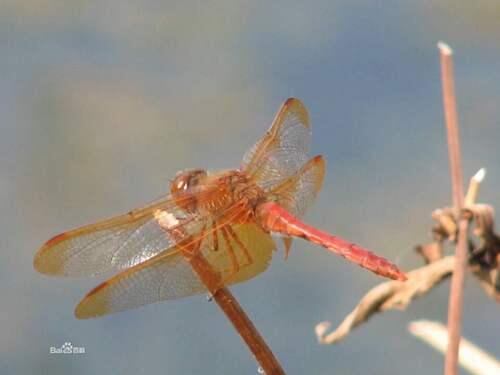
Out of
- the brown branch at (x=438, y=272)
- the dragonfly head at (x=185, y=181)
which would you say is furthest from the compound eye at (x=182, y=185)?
the brown branch at (x=438, y=272)

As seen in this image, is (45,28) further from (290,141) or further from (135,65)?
(290,141)

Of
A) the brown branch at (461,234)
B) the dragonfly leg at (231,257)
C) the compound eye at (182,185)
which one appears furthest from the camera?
the compound eye at (182,185)

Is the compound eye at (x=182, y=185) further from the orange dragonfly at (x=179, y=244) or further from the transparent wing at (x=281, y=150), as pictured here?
the transparent wing at (x=281, y=150)

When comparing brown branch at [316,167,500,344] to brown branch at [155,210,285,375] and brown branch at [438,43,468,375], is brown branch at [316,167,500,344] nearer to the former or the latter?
brown branch at [155,210,285,375]

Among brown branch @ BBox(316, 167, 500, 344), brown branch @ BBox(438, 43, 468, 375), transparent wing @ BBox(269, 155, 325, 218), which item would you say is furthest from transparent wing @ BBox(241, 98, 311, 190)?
brown branch @ BBox(438, 43, 468, 375)

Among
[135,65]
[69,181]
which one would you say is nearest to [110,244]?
[69,181]

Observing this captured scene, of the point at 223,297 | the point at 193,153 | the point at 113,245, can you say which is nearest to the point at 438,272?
the point at 223,297

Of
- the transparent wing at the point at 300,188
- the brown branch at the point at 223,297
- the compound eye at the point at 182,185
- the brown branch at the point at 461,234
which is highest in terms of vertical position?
the compound eye at the point at 182,185

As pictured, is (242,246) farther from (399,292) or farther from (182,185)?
(399,292)

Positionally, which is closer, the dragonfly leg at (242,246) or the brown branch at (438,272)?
the brown branch at (438,272)
